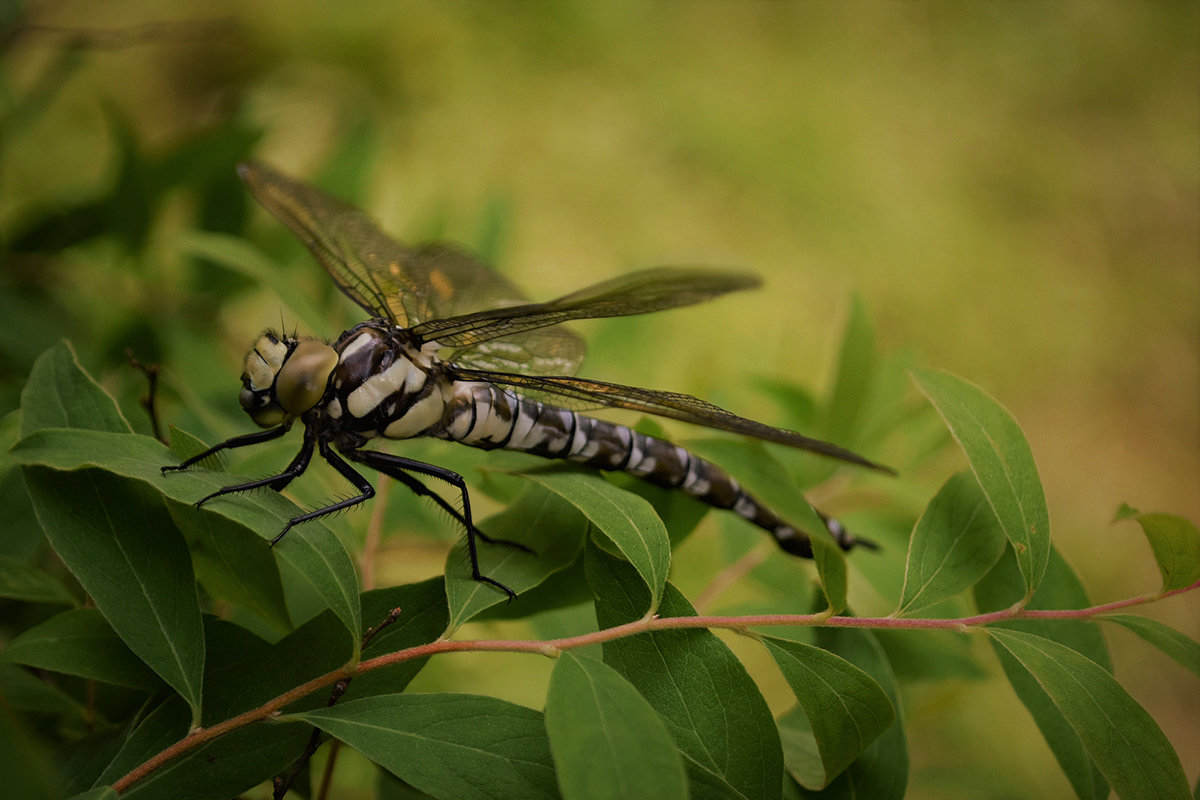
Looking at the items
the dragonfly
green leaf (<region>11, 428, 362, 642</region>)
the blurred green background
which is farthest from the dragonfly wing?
the blurred green background

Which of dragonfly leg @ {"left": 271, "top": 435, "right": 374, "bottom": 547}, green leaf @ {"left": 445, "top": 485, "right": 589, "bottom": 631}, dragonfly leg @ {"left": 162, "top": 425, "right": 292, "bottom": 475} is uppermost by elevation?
dragonfly leg @ {"left": 162, "top": 425, "right": 292, "bottom": 475}

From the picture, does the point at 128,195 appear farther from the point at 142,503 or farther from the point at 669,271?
the point at 669,271

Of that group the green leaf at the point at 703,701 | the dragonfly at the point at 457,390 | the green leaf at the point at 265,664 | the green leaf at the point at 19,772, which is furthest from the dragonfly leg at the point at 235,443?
the green leaf at the point at 703,701

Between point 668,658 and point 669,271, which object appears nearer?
point 668,658

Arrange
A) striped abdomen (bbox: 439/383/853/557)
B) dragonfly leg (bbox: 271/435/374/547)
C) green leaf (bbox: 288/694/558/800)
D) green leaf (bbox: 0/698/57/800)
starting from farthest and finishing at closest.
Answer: striped abdomen (bbox: 439/383/853/557), dragonfly leg (bbox: 271/435/374/547), green leaf (bbox: 288/694/558/800), green leaf (bbox: 0/698/57/800)

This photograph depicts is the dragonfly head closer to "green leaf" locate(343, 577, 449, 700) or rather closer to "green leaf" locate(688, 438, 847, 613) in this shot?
"green leaf" locate(343, 577, 449, 700)


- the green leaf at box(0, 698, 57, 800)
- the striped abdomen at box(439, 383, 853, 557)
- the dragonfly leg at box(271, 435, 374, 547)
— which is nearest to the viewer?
the green leaf at box(0, 698, 57, 800)

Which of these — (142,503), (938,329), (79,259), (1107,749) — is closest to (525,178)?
(938,329)
